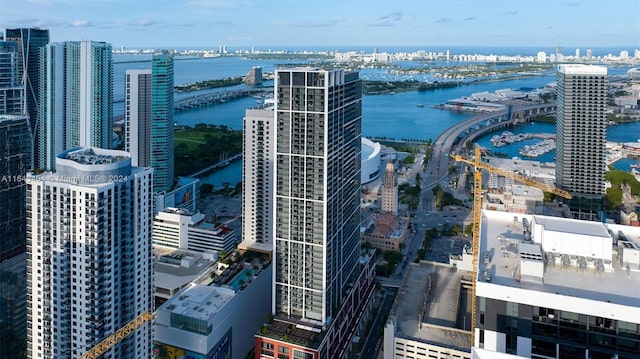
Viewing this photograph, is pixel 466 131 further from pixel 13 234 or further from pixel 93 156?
pixel 93 156

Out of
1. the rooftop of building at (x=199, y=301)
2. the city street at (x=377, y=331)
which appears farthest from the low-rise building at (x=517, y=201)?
the rooftop of building at (x=199, y=301)

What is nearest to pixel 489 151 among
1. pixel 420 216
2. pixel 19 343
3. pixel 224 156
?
pixel 420 216

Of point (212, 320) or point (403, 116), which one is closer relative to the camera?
point (212, 320)

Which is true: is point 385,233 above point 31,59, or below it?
below

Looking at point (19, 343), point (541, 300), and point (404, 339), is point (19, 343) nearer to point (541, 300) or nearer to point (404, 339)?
point (404, 339)

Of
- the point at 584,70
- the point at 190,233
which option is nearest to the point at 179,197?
the point at 190,233

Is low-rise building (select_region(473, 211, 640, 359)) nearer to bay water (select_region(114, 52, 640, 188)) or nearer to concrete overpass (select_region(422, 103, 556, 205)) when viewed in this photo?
concrete overpass (select_region(422, 103, 556, 205))
